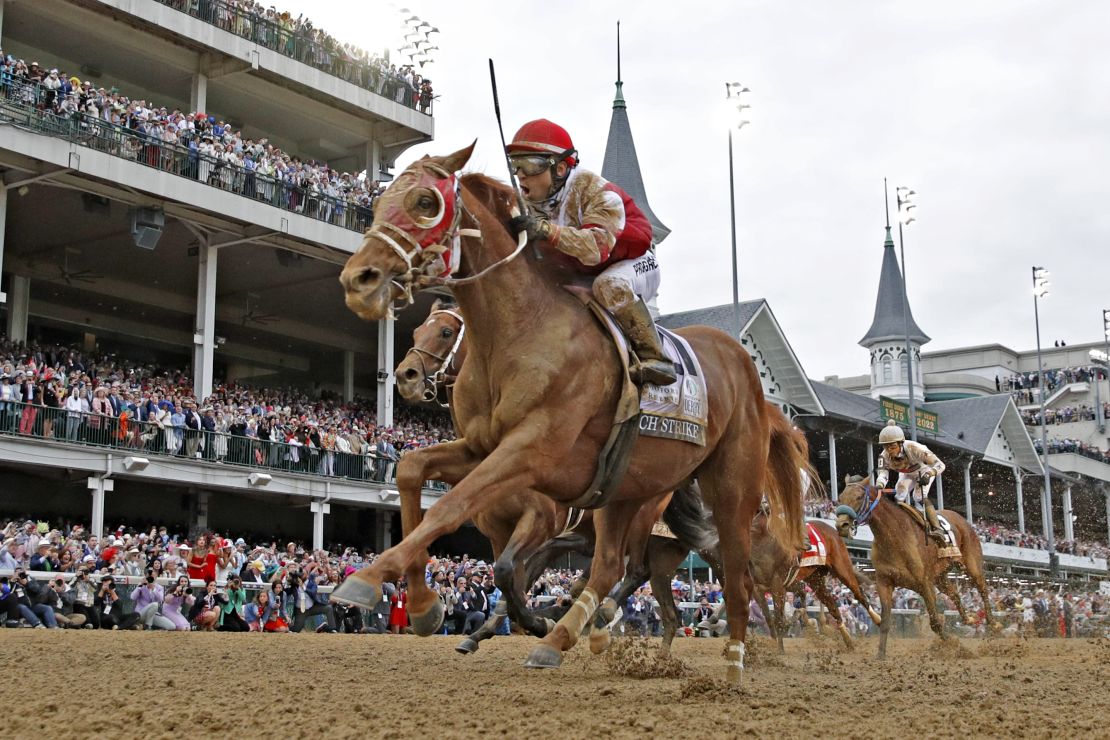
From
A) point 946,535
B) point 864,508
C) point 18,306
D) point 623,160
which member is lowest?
point 946,535

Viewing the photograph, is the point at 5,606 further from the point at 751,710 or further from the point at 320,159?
the point at 320,159

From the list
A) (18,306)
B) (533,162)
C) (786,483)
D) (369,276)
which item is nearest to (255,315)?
(18,306)

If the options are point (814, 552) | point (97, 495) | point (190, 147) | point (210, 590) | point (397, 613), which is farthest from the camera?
point (190, 147)

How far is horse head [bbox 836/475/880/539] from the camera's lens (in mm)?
13469

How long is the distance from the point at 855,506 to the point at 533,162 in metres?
8.10

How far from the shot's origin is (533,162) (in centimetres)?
697

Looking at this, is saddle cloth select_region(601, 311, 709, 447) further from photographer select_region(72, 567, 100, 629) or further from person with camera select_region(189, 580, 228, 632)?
person with camera select_region(189, 580, 228, 632)

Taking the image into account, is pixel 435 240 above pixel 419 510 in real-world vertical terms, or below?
above

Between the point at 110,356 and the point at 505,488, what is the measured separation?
2773 centimetres

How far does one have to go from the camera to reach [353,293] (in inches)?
217

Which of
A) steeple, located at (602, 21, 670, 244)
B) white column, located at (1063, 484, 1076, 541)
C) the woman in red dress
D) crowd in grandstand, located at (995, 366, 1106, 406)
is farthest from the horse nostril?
crowd in grandstand, located at (995, 366, 1106, 406)

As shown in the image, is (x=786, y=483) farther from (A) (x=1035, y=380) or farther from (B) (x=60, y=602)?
(A) (x=1035, y=380)

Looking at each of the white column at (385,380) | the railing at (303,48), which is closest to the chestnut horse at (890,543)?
the white column at (385,380)

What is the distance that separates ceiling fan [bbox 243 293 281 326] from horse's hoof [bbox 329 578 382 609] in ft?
94.3
